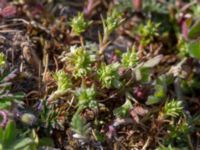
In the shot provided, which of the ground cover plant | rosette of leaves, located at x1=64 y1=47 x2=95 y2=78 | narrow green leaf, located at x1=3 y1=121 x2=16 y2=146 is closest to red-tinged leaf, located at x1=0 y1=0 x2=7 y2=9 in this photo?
the ground cover plant

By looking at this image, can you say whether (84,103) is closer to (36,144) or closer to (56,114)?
(56,114)

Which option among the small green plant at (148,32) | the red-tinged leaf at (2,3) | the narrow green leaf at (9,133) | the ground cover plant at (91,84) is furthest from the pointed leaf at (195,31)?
the narrow green leaf at (9,133)

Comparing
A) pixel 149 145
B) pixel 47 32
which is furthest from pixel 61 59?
pixel 149 145

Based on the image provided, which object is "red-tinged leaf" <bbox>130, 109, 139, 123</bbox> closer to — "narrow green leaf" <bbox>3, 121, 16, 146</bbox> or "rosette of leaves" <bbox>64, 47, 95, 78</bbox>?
"rosette of leaves" <bbox>64, 47, 95, 78</bbox>

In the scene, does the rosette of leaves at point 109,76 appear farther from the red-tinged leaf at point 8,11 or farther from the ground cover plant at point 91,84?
the red-tinged leaf at point 8,11

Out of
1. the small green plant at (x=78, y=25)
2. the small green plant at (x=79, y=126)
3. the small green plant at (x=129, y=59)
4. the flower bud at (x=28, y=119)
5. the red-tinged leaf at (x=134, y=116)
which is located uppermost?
the small green plant at (x=78, y=25)

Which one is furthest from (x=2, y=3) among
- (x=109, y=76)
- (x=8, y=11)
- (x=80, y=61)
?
(x=109, y=76)
